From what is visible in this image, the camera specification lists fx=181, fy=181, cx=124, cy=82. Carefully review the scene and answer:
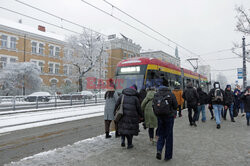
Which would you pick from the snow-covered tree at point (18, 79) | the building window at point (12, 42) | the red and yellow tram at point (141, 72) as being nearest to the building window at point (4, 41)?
the building window at point (12, 42)

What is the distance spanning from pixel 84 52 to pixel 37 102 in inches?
828

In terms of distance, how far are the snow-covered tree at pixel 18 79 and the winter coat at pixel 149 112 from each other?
23912 millimetres

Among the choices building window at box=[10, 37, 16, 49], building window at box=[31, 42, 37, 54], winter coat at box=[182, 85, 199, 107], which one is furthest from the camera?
building window at box=[31, 42, 37, 54]

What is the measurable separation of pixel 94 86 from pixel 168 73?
105 ft

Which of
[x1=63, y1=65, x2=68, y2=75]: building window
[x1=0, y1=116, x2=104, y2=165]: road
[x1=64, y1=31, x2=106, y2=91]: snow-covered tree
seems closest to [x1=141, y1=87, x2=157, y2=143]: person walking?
[x1=0, y1=116, x2=104, y2=165]: road

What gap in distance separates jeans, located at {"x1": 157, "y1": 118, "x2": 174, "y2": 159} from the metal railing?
45.0 ft

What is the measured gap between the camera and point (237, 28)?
18.1 meters

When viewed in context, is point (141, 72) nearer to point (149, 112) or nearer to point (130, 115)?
point (149, 112)

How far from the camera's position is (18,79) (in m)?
24.4

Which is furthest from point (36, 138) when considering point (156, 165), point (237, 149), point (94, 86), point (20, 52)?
point (94, 86)

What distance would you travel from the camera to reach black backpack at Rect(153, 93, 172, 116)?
4137 millimetres

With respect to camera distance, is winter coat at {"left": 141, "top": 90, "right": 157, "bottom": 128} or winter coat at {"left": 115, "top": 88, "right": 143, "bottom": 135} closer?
winter coat at {"left": 115, "top": 88, "right": 143, "bottom": 135}

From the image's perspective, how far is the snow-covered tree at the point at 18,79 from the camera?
23.8m

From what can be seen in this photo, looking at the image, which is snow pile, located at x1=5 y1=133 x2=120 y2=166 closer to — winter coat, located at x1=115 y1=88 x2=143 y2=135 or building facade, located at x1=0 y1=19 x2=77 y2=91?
winter coat, located at x1=115 y1=88 x2=143 y2=135
